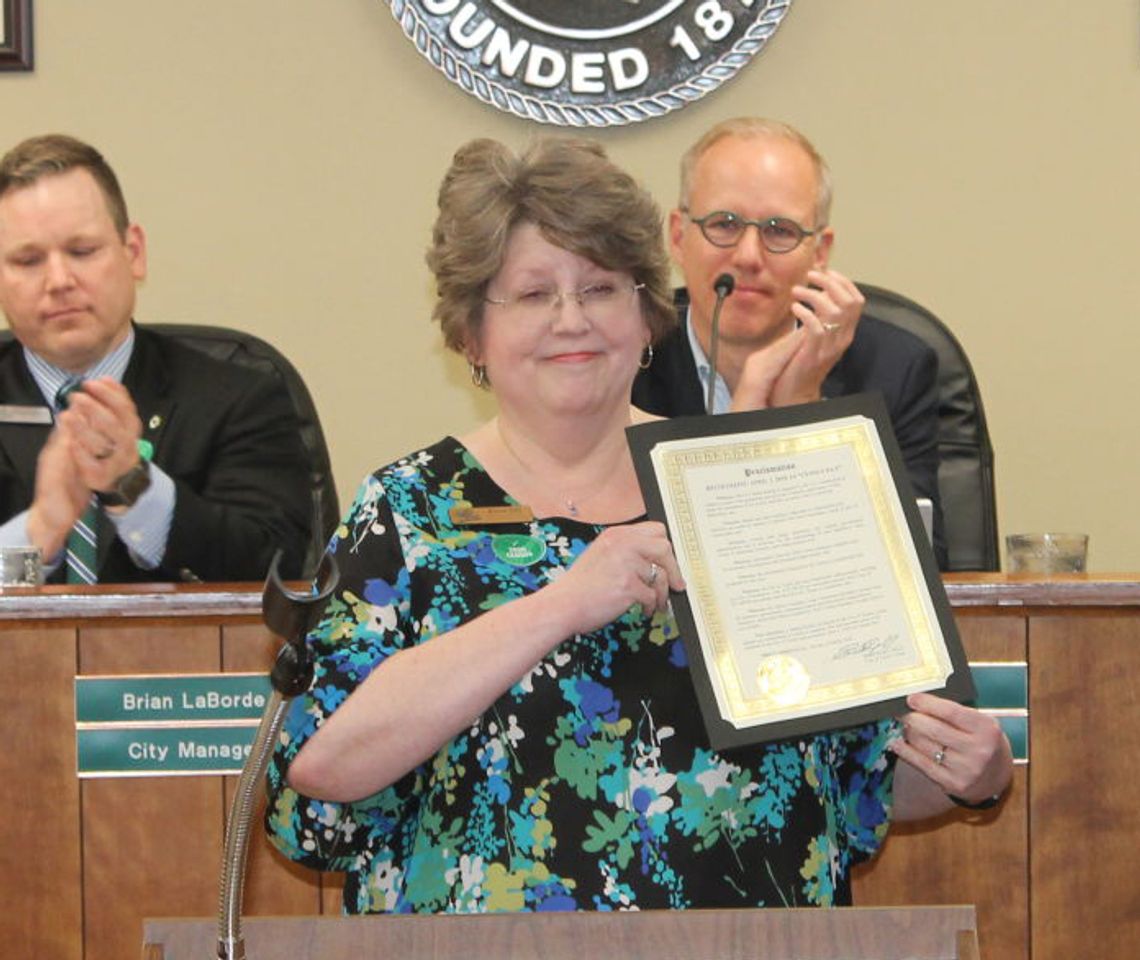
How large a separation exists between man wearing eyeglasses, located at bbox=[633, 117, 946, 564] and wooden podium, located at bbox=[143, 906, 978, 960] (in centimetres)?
165

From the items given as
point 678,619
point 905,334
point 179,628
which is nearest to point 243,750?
point 179,628

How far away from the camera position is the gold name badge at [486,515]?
5.98 ft

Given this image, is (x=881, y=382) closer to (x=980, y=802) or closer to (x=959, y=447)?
(x=959, y=447)

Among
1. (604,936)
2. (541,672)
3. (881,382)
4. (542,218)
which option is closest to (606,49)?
(881,382)

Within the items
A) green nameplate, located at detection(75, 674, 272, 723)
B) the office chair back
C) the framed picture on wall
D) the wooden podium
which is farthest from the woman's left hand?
the framed picture on wall

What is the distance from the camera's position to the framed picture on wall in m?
3.89

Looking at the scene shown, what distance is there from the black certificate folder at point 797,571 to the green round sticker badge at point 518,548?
0.17 metres

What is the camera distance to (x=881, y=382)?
119 inches

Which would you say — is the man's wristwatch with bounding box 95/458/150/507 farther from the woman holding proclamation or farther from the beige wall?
the beige wall

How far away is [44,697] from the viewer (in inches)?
93.0

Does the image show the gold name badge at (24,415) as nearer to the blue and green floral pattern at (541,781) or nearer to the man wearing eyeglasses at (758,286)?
the man wearing eyeglasses at (758,286)

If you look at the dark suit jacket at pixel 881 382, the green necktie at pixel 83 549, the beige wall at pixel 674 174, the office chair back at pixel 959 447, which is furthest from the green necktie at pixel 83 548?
the office chair back at pixel 959 447

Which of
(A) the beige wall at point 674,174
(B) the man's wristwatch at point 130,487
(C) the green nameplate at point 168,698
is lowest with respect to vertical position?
(C) the green nameplate at point 168,698

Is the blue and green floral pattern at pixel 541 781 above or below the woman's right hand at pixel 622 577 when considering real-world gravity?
below
